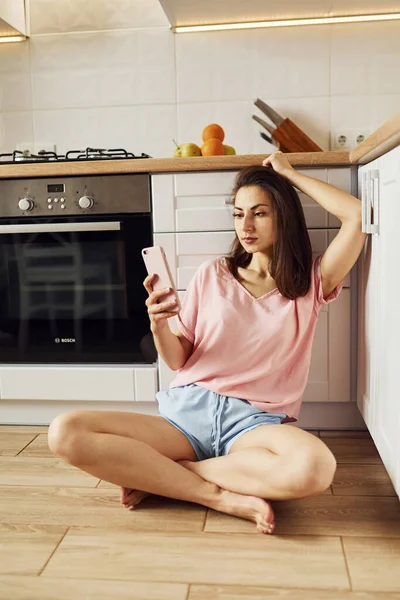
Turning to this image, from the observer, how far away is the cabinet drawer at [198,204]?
1.92 m

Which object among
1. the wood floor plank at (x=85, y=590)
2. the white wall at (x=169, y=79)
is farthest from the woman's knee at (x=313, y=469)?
the white wall at (x=169, y=79)

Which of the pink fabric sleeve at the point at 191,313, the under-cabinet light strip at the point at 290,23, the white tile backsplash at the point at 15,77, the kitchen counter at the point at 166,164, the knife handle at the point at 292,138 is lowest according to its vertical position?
the pink fabric sleeve at the point at 191,313

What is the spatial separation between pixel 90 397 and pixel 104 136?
1048 mm

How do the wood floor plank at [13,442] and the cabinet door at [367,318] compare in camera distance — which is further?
the wood floor plank at [13,442]

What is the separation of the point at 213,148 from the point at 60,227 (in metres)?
0.54

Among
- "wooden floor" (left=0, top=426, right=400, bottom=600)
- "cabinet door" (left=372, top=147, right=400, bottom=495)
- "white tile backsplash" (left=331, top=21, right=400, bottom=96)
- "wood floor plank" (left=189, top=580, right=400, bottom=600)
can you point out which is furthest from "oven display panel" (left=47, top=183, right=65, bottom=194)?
"wood floor plank" (left=189, top=580, right=400, bottom=600)

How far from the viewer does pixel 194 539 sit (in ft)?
4.64

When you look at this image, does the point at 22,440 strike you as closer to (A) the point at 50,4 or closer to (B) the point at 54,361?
(B) the point at 54,361

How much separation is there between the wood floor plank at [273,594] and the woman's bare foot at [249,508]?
0.70 feet

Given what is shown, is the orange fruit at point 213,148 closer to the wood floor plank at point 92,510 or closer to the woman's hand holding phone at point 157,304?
the woman's hand holding phone at point 157,304

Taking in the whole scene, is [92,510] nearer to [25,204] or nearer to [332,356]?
[332,356]

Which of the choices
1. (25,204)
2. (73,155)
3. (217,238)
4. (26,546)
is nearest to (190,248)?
(217,238)

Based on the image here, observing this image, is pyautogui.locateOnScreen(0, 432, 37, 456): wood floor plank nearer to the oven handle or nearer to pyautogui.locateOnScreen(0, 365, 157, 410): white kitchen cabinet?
pyautogui.locateOnScreen(0, 365, 157, 410): white kitchen cabinet

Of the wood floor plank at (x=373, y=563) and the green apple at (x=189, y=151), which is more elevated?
the green apple at (x=189, y=151)
